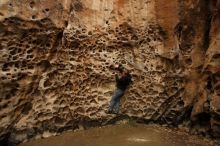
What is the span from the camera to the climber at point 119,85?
22.3ft

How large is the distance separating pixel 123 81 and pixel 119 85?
0.41 feet

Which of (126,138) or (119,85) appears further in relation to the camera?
(119,85)

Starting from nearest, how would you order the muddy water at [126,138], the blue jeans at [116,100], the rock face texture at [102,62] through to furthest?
the rock face texture at [102,62] < the muddy water at [126,138] < the blue jeans at [116,100]

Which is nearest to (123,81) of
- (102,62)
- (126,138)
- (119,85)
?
(119,85)

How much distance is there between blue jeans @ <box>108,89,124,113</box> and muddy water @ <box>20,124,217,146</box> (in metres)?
0.37

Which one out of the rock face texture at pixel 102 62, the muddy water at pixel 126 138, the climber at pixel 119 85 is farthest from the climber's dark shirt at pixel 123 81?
the muddy water at pixel 126 138

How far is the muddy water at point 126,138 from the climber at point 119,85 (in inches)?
15.2

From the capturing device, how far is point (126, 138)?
6219 mm

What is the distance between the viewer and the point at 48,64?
243 inches

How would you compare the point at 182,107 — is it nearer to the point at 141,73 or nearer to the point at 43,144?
the point at 141,73

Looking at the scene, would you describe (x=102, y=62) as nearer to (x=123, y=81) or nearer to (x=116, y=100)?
(x=123, y=81)

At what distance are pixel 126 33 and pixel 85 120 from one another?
1947 millimetres

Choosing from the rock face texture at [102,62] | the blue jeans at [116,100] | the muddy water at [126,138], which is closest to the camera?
the rock face texture at [102,62]

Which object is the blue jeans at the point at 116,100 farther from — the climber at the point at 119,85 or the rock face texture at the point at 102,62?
the rock face texture at the point at 102,62
